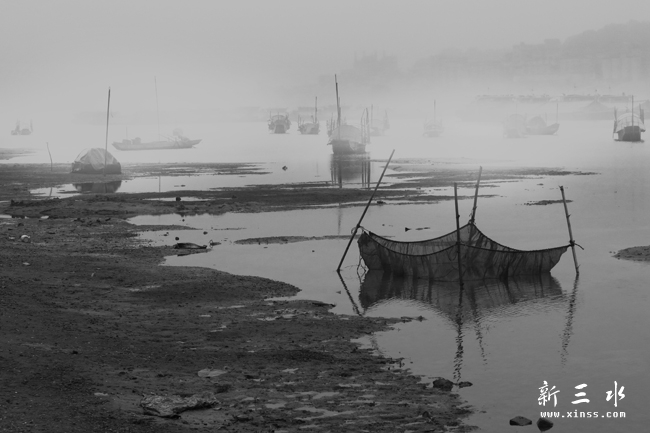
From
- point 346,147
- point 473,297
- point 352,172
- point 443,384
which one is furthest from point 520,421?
point 346,147

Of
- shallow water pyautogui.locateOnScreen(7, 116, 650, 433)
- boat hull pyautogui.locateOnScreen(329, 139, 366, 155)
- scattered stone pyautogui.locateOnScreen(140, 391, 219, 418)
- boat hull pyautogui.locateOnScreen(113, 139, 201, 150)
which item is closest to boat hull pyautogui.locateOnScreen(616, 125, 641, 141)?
boat hull pyautogui.locateOnScreen(329, 139, 366, 155)

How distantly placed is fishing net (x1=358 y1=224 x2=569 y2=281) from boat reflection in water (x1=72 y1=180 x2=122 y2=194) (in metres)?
35.5

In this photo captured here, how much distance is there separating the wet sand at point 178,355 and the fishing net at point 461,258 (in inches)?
149

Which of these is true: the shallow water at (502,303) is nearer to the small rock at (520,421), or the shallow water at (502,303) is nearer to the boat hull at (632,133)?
the small rock at (520,421)

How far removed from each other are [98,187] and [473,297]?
144ft

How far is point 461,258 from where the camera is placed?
24.7m

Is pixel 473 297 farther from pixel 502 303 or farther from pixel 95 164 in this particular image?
pixel 95 164

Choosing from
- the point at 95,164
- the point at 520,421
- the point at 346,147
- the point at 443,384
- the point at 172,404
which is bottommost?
the point at 520,421

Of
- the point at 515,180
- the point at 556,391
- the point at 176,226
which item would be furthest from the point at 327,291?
the point at 515,180

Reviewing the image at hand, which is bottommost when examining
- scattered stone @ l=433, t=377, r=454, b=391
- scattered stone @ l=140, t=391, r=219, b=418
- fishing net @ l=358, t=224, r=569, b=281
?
scattered stone @ l=433, t=377, r=454, b=391

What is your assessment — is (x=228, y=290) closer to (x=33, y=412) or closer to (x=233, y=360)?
(x=233, y=360)

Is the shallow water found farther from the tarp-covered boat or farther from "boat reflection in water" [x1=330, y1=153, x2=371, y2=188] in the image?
the tarp-covered boat

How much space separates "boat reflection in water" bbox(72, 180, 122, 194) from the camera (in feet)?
190

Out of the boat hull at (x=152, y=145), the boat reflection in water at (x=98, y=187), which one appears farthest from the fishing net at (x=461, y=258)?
the boat hull at (x=152, y=145)
